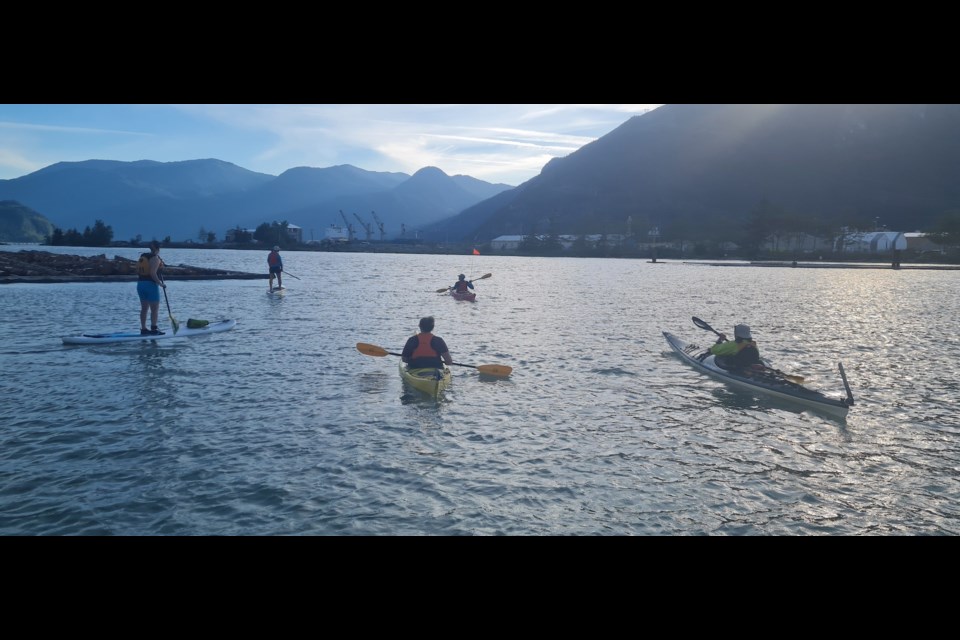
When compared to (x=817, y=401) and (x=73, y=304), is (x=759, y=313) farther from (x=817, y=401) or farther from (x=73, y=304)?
(x=73, y=304)

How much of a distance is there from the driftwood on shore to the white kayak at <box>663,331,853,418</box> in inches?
2035

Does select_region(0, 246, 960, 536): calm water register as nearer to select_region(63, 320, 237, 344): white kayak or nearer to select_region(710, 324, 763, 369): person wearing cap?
select_region(63, 320, 237, 344): white kayak

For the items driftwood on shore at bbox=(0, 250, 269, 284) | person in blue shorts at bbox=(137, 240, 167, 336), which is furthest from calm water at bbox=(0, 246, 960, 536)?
driftwood on shore at bbox=(0, 250, 269, 284)

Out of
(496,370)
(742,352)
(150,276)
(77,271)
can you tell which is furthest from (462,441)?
(77,271)

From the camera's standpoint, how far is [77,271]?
181ft

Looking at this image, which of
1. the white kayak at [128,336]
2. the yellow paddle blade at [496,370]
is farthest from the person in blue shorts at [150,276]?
the yellow paddle blade at [496,370]

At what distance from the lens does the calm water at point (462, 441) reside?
9617 millimetres

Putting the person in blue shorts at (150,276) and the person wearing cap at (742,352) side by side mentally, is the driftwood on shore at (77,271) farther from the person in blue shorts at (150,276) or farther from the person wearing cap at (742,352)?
the person wearing cap at (742,352)

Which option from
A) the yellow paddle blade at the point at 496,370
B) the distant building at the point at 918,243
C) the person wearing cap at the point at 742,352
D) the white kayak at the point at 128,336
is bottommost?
the yellow paddle blade at the point at 496,370

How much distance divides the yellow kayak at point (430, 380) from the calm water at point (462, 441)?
486mm

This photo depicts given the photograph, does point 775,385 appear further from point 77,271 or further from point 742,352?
point 77,271

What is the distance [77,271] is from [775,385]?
58.7 meters

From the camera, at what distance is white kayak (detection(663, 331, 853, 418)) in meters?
15.6
